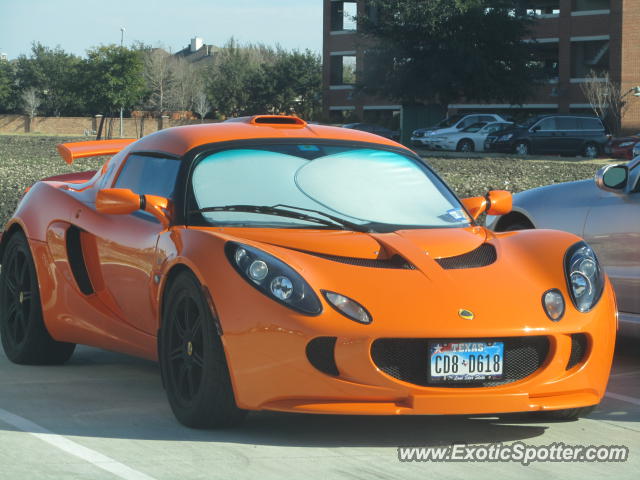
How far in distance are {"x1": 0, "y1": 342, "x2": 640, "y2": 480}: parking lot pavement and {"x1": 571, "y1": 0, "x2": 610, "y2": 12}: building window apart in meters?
58.8

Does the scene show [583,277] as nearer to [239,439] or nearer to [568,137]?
[239,439]

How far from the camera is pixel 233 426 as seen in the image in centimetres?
526

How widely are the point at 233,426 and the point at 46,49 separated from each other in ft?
345

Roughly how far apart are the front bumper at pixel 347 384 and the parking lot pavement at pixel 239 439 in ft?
0.69

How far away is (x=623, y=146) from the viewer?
1603 inches

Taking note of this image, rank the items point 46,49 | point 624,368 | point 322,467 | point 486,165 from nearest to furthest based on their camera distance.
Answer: point 322,467
point 624,368
point 486,165
point 46,49

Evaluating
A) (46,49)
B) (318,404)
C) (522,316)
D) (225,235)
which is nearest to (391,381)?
(318,404)

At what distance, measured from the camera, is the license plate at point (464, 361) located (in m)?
4.93

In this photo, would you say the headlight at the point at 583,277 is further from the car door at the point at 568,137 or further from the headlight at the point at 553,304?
the car door at the point at 568,137

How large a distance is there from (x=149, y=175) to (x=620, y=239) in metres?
3.01

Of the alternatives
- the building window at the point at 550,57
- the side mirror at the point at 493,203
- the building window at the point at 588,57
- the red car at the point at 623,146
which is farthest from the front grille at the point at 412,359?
the building window at the point at 550,57

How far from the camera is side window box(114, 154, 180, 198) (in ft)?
20.2

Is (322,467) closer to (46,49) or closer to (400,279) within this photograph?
(400,279)

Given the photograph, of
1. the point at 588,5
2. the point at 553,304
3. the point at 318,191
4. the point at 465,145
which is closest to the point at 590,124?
the point at 465,145
